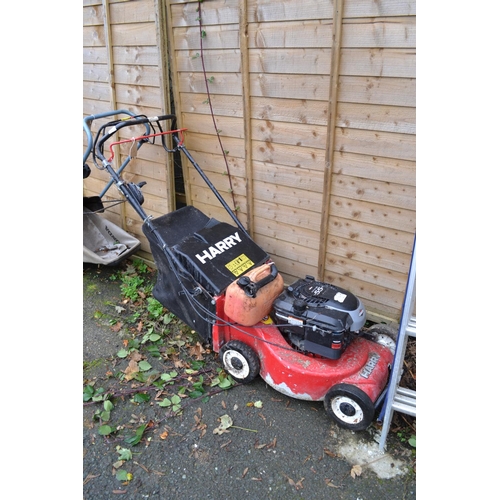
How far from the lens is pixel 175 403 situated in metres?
2.94

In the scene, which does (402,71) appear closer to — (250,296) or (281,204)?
(281,204)

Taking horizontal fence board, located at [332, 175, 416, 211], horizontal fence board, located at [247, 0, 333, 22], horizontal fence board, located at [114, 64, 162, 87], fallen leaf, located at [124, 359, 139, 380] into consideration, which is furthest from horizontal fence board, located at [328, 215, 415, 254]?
horizontal fence board, located at [114, 64, 162, 87]

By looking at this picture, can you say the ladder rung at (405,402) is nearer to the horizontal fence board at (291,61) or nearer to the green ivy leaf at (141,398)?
the green ivy leaf at (141,398)

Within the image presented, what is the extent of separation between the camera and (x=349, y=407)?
8.51 feet

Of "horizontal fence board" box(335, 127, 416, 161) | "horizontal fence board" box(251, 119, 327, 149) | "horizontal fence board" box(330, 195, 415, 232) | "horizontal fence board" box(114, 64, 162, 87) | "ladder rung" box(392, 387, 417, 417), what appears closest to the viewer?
"ladder rung" box(392, 387, 417, 417)

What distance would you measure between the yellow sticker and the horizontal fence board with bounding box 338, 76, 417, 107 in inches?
50.3

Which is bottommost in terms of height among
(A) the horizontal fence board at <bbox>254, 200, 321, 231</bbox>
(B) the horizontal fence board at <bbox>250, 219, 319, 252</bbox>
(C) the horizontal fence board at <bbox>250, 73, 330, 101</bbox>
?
(B) the horizontal fence board at <bbox>250, 219, 319, 252</bbox>

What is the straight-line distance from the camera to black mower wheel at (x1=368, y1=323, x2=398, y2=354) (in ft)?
9.70

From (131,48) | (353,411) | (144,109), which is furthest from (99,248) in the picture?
(353,411)

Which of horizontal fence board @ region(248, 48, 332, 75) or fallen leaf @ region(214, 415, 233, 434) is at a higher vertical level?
horizontal fence board @ region(248, 48, 332, 75)

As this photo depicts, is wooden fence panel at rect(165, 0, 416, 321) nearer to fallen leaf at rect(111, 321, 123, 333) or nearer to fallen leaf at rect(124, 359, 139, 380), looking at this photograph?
fallen leaf at rect(111, 321, 123, 333)

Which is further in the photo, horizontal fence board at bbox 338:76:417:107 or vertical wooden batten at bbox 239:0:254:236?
vertical wooden batten at bbox 239:0:254:236

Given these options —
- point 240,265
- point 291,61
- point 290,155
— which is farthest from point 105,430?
point 291,61

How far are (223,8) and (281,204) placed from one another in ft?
5.03
